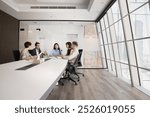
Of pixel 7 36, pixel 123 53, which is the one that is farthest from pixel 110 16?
pixel 7 36

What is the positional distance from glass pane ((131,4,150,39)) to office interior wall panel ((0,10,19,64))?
6.01m

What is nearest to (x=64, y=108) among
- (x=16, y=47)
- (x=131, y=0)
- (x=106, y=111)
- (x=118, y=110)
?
(x=106, y=111)

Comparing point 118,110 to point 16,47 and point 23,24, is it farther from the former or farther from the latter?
point 23,24

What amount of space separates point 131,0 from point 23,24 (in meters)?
7.54

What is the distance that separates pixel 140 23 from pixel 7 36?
6472mm

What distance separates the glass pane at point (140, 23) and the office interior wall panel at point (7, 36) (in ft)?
19.7

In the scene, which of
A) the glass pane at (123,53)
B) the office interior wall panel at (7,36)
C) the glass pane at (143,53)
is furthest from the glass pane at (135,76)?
the office interior wall panel at (7,36)

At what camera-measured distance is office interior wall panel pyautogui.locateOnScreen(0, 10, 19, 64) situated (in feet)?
26.2

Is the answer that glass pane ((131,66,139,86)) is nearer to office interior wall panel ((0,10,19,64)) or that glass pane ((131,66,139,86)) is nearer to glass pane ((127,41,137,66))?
glass pane ((127,41,137,66))

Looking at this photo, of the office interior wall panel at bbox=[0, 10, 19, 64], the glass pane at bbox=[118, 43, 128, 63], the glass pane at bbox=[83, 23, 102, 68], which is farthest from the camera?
the glass pane at bbox=[83, 23, 102, 68]

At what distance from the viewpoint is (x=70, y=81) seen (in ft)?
19.9

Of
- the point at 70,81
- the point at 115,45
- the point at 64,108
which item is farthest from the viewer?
the point at 115,45

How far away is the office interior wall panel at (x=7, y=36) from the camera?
798 cm

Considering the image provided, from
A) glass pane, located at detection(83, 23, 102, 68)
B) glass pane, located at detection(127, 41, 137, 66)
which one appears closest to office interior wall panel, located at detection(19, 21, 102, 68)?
glass pane, located at detection(83, 23, 102, 68)
